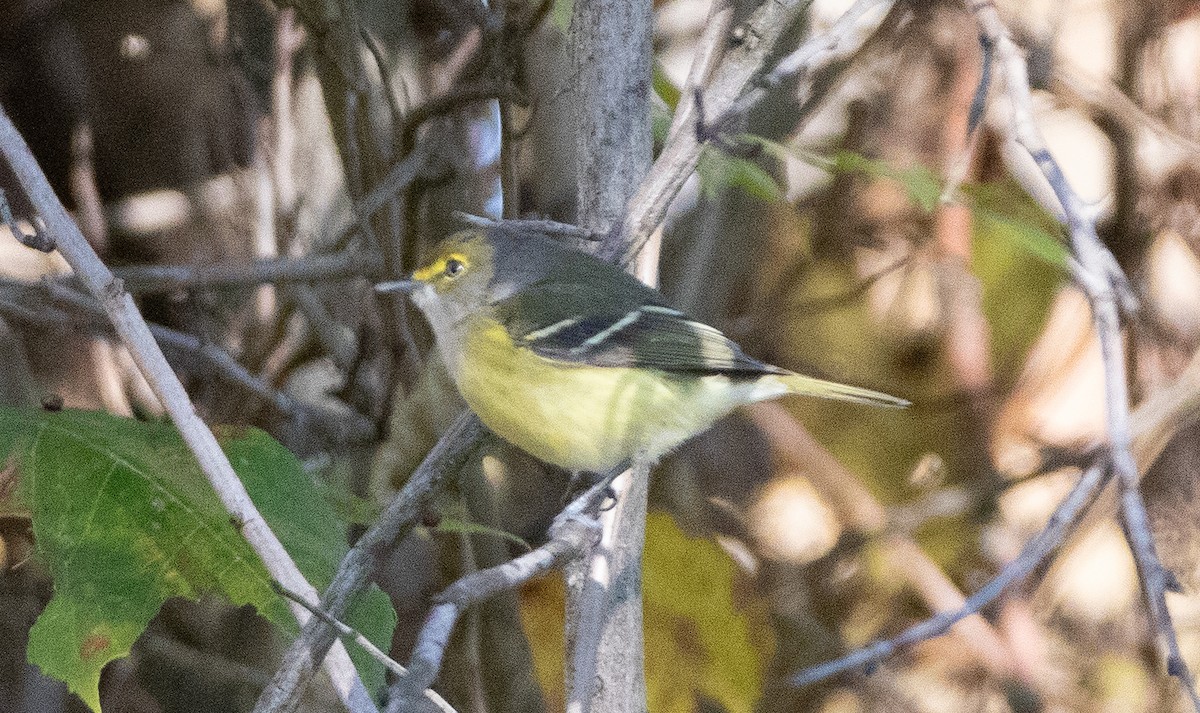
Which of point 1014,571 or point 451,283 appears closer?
point 1014,571

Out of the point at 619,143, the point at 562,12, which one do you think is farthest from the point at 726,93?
the point at 562,12

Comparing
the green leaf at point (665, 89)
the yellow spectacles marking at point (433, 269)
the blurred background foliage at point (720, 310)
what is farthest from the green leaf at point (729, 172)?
→ the yellow spectacles marking at point (433, 269)

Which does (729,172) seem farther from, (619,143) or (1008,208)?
(1008,208)

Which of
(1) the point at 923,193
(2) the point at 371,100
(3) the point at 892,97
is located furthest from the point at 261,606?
(3) the point at 892,97

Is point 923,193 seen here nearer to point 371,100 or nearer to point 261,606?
point 371,100

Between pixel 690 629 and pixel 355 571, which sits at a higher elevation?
pixel 355 571

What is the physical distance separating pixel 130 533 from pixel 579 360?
937 millimetres

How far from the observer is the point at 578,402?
7.19ft

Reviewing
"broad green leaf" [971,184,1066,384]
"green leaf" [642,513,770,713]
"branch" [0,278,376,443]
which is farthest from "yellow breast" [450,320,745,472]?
"broad green leaf" [971,184,1066,384]

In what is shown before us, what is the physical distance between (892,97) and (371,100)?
1584 millimetres

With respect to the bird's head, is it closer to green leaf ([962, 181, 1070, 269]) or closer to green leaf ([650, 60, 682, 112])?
green leaf ([650, 60, 682, 112])

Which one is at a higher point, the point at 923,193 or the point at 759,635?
the point at 923,193

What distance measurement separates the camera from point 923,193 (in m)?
2.31

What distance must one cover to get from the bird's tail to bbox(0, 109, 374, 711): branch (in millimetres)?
1226
